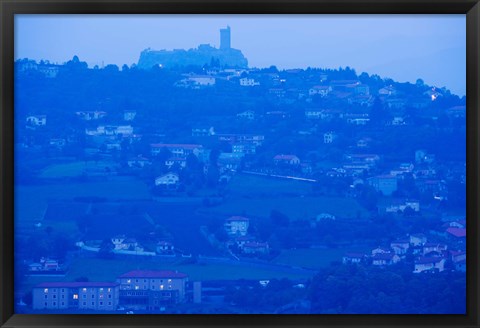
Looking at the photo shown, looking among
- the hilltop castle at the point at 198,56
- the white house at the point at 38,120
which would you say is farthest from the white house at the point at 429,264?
the white house at the point at 38,120

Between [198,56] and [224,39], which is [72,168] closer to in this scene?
[198,56]

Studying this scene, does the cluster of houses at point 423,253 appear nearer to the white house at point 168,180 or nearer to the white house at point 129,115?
the white house at point 168,180

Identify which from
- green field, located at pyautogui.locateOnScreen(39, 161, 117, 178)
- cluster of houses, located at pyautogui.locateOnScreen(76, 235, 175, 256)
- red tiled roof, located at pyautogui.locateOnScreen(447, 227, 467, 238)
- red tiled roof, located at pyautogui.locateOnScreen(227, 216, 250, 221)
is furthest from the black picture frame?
red tiled roof, located at pyautogui.locateOnScreen(227, 216, 250, 221)

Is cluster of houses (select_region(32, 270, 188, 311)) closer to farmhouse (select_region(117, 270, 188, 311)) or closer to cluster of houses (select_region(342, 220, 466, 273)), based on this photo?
farmhouse (select_region(117, 270, 188, 311))

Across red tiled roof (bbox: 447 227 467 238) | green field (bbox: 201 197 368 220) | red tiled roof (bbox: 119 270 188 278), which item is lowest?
red tiled roof (bbox: 119 270 188 278)

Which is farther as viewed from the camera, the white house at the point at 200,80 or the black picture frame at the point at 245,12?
the white house at the point at 200,80

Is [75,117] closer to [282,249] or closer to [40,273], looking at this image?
[40,273]

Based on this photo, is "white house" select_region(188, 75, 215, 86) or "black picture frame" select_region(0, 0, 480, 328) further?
"white house" select_region(188, 75, 215, 86)
